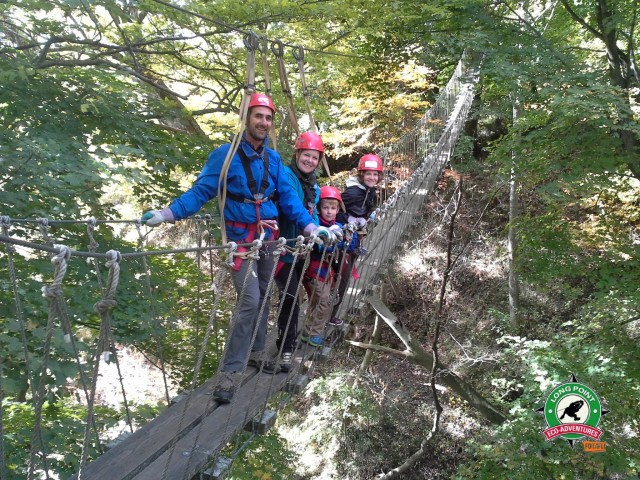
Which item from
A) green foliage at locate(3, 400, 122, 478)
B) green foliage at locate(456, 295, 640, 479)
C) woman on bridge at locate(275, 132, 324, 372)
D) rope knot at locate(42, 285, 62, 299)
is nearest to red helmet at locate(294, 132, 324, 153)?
woman on bridge at locate(275, 132, 324, 372)

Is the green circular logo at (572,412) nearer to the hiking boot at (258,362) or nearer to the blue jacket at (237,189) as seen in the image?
the hiking boot at (258,362)

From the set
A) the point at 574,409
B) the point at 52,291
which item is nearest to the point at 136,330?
the point at 52,291

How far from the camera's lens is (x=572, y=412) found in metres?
3.46

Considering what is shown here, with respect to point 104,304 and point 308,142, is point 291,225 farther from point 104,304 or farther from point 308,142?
point 104,304

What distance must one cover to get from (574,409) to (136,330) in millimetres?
2982

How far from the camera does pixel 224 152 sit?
1715 millimetres

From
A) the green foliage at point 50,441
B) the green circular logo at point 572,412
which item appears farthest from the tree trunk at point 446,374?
the green foliage at point 50,441

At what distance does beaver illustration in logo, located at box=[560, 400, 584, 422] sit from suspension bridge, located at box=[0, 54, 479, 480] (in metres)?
1.63

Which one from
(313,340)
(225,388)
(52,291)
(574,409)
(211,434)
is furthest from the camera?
(574,409)

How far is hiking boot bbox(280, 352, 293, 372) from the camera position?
2.04 metres

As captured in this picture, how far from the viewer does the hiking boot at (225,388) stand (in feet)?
5.57

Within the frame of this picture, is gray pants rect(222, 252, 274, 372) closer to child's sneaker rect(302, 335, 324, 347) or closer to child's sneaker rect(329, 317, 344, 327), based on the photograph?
child's sneaker rect(302, 335, 324, 347)

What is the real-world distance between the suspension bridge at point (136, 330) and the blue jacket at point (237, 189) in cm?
14

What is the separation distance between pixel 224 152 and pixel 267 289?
0.51 m
